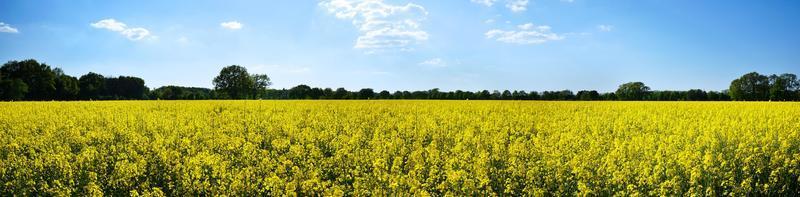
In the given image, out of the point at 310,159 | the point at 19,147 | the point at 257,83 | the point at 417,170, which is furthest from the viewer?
the point at 257,83

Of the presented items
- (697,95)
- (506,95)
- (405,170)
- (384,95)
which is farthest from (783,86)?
(405,170)

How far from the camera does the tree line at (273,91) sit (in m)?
64.2

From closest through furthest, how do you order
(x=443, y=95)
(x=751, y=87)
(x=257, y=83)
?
(x=443, y=95)
(x=751, y=87)
(x=257, y=83)

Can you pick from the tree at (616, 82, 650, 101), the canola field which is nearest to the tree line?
the tree at (616, 82, 650, 101)

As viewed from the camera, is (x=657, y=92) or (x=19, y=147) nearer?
(x=19, y=147)

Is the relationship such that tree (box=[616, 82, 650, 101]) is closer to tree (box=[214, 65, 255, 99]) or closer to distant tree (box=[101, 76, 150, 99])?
tree (box=[214, 65, 255, 99])

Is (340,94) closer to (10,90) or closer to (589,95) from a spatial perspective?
(589,95)

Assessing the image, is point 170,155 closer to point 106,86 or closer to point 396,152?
point 396,152

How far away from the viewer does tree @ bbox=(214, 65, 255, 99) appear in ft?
273

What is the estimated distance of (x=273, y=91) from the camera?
91.4 metres

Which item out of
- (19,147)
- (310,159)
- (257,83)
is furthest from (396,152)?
(257,83)

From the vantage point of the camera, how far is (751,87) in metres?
85.2

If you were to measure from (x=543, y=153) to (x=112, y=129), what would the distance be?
12.2 metres

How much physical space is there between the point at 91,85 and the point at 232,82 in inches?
867
